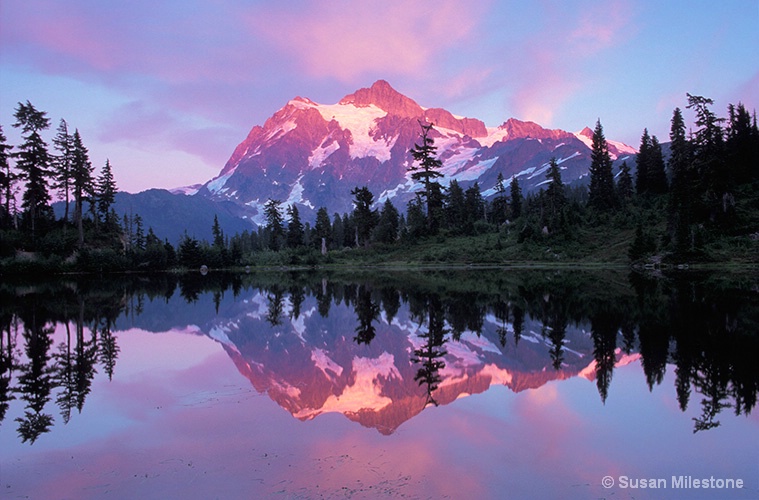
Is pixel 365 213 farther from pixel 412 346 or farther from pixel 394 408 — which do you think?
pixel 394 408

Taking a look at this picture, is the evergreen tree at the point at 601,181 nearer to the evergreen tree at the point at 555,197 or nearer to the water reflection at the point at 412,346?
the evergreen tree at the point at 555,197

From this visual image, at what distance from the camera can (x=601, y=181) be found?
75.5m

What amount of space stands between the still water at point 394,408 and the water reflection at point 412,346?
9cm

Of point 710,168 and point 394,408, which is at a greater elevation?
point 710,168

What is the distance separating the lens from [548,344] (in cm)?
1380

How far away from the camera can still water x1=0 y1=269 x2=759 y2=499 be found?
20.3 feet

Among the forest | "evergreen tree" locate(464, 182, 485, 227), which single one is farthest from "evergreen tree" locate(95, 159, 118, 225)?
"evergreen tree" locate(464, 182, 485, 227)

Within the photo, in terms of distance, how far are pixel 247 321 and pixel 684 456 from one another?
16876mm

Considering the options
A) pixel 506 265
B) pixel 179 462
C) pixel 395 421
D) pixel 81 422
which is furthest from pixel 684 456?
pixel 506 265

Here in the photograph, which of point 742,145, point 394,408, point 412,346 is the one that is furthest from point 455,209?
point 394,408

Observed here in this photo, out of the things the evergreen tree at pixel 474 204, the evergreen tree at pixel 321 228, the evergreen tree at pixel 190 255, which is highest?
the evergreen tree at pixel 474 204

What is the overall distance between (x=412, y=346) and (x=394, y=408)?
538 centimetres

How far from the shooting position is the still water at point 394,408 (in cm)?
619

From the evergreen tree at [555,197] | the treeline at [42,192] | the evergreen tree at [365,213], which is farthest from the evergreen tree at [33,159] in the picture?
the evergreen tree at [555,197]
